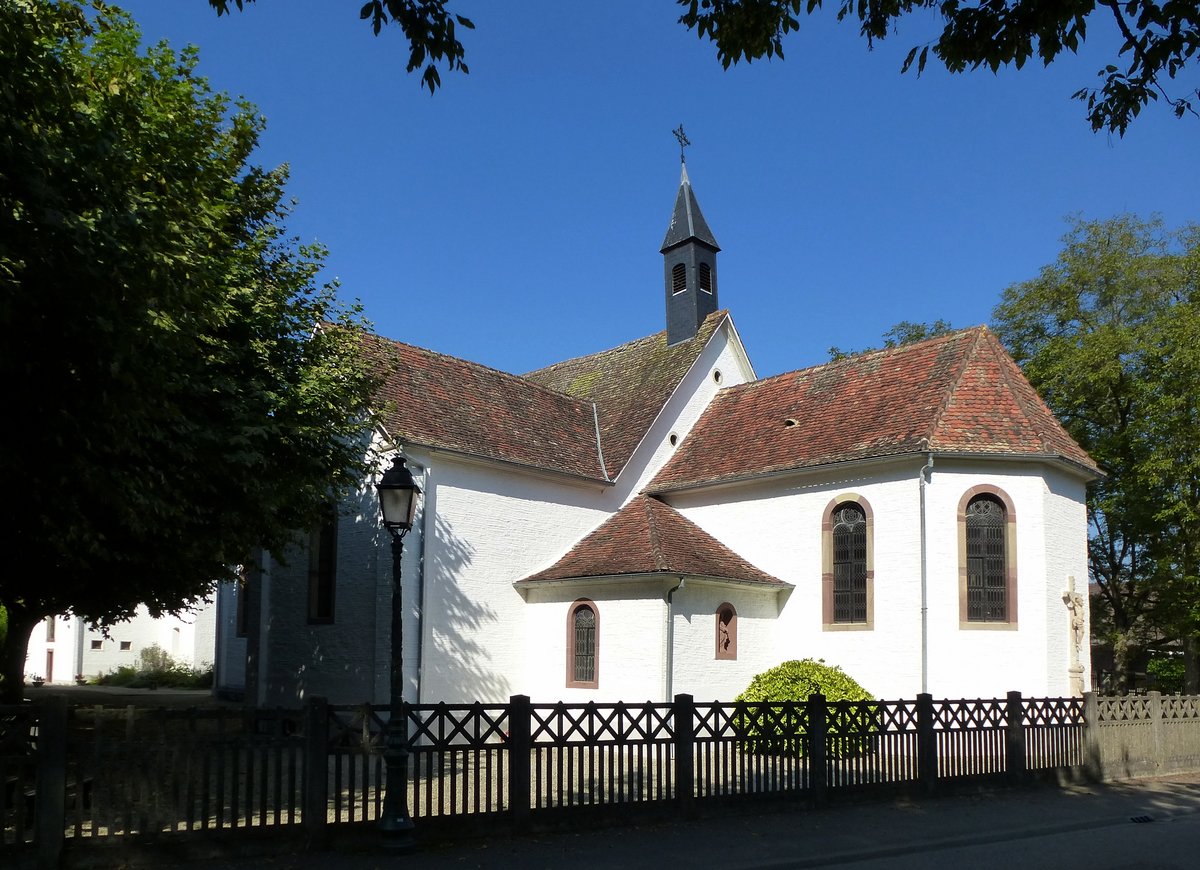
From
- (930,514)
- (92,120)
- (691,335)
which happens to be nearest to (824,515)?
(930,514)

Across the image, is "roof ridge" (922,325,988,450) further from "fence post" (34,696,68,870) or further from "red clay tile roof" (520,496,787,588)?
"fence post" (34,696,68,870)

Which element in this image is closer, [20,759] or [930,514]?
[20,759]

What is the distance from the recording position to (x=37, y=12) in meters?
9.98

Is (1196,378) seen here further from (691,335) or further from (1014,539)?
(691,335)

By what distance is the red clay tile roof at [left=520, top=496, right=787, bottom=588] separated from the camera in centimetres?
2011

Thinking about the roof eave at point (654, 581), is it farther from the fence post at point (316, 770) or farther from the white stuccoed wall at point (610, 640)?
the fence post at point (316, 770)

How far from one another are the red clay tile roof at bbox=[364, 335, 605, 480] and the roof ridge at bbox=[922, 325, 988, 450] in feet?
24.9

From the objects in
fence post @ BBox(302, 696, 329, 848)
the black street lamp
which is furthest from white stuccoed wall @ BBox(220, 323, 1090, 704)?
fence post @ BBox(302, 696, 329, 848)

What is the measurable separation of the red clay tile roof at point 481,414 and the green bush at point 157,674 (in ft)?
75.0

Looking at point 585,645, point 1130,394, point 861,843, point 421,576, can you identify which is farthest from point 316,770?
point 1130,394

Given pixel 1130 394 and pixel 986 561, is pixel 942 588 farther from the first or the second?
pixel 1130 394

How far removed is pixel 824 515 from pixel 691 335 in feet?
26.6

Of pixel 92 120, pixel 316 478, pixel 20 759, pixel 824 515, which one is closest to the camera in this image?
pixel 20 759

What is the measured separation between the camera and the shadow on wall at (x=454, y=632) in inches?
782
